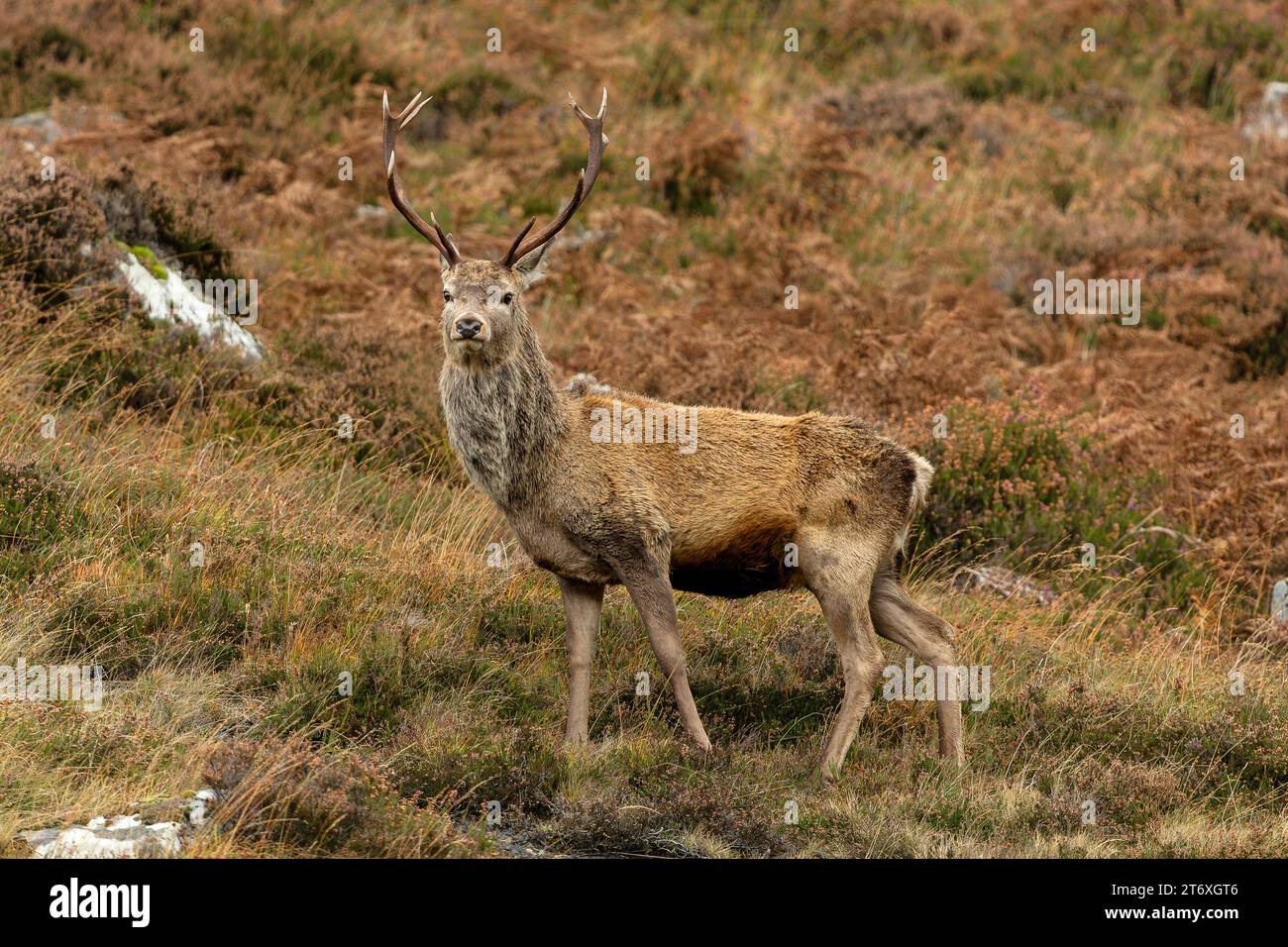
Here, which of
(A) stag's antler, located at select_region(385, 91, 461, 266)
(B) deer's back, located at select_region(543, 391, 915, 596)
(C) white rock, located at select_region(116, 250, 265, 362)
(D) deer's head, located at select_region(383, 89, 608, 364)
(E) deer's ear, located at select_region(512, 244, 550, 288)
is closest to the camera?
(D) deer's head, located at select_region(383, 89, 608, 364)

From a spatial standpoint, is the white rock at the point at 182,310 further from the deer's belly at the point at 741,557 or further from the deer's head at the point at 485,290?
the deer's belly at the point at 741,557

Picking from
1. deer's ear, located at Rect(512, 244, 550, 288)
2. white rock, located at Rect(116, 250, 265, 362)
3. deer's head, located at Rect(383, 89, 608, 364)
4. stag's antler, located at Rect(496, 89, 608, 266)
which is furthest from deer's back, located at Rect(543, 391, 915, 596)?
white rock, located at Rect(116, 250, 265, 362)

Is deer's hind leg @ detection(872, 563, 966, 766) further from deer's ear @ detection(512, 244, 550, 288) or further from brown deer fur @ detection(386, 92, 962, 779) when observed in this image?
deer's ear @ detection(512, 244, 550, 288)

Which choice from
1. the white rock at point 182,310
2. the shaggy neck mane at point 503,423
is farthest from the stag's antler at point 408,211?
the white rock at point 182,310

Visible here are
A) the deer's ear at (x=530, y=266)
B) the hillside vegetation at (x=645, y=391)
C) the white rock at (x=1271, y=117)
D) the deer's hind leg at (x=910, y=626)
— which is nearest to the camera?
the hillside vegetation at (x=645, y=391)

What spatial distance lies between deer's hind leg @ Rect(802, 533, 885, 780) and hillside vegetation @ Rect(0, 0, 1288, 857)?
0.26 m

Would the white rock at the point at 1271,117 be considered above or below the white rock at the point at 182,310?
above

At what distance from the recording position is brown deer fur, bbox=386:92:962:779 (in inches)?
287

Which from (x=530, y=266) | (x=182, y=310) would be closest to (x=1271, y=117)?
(x=182, y=310)

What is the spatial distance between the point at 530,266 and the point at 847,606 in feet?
7.54

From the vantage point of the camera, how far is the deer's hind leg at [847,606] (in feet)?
24.7

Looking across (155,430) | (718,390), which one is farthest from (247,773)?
(718,390)

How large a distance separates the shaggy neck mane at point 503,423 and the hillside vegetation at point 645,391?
1.01m

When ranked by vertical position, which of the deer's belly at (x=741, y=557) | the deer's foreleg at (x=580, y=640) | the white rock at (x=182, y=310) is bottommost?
the deer's foreleg at (x=580, y=640)
